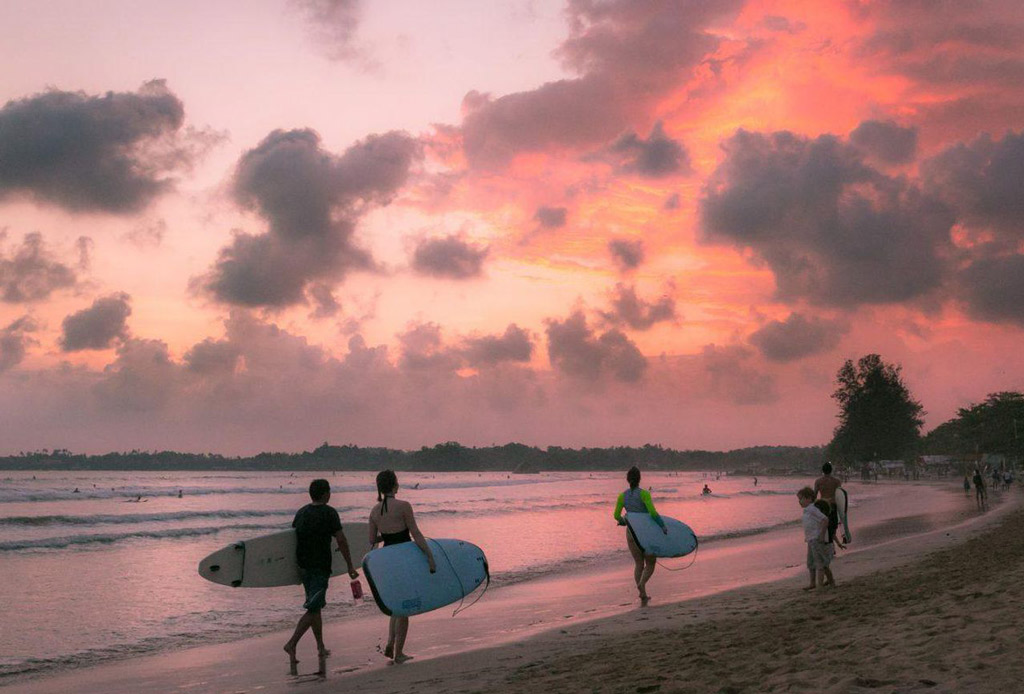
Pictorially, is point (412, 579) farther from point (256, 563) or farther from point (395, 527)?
point (256, 563)

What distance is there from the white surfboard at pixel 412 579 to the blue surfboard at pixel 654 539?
3.04 meters

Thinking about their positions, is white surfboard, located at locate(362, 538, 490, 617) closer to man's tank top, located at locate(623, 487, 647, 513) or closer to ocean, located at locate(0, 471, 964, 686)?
man's tank top, located at locate(623, 487, 647, 513)

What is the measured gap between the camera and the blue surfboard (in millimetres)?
10672

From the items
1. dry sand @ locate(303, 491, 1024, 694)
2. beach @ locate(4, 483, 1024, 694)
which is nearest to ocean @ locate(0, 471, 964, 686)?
beach @ locate(4, 483, 1024, 694)

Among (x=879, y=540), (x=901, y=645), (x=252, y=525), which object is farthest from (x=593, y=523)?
(x=901, y=645)

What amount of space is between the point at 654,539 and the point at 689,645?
381 cm

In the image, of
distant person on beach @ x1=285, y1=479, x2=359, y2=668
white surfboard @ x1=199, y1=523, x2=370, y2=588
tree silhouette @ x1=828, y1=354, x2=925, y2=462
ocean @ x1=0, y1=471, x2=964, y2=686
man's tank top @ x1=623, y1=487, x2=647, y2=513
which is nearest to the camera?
distant person on beach @ x1=285, y1=479, x2=359, y2=668

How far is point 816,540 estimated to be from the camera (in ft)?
34.2

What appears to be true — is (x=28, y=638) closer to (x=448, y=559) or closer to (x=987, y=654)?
(x=448, y=559)

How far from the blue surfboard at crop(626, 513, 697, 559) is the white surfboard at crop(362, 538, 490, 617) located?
3042 millimetres

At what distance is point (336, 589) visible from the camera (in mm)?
13805

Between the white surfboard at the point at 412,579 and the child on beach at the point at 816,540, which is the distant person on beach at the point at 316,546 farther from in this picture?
the child on beach at the point at 816,540

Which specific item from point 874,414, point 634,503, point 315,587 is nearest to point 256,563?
point 315,587

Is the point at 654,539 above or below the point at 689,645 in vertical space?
above
